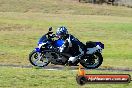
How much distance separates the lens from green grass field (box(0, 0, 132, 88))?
544 inches

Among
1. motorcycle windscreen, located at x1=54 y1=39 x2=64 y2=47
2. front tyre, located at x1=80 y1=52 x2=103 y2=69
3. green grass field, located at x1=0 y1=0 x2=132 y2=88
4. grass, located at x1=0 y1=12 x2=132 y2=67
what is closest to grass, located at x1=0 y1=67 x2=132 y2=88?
green grass field, located at x1=0 y1=0 x2=132 y2=88

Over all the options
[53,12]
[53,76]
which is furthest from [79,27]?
[53,76]

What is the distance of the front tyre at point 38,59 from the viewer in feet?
Answer: 61.5

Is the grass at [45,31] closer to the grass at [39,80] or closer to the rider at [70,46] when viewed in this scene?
the rider at [70,46]

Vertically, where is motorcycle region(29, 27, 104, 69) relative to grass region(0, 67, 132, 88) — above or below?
below

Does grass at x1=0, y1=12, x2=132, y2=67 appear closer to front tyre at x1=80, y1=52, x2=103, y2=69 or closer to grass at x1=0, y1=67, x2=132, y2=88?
front tyre at x1=80, y1=52, x2=103, y2=69

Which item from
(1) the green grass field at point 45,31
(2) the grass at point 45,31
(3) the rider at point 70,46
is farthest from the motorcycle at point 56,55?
(2) the grass at point 45,31

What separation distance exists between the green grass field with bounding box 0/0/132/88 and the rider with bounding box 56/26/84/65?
2.36 metres

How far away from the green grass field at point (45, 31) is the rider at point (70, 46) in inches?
92.8

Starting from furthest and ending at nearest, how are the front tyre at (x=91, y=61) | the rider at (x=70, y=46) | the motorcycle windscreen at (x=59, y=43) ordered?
the front tyre at (x=91, y=61) < the motorcycle windscreen at (x=59, y=43) < the rider at (x=70, y=46)

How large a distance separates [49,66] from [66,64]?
0.68 meters

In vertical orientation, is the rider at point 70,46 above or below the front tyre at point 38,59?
above

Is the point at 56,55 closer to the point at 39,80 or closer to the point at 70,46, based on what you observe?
the point at 70,46

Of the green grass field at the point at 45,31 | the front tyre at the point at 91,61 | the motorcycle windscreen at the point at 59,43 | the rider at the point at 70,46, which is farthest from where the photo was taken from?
the front tyre at the point at 91,61
